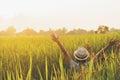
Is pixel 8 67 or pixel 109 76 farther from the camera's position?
pixel 8 67

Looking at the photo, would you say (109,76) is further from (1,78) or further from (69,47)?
(69,47)

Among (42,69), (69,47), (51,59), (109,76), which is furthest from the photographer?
(69,47)

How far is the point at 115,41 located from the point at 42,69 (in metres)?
0.87

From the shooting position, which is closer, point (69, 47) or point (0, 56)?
point (0, 56)

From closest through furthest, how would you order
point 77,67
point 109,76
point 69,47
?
point 109,76 → point 77,67 → point 69,47

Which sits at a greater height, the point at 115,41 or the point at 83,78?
the point at 115,41

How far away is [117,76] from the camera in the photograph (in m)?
1.95

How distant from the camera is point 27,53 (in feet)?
12.3

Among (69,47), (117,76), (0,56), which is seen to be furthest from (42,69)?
(117,76)

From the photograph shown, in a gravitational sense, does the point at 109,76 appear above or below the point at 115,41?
below

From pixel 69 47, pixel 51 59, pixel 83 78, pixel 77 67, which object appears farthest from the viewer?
pixel 69 47

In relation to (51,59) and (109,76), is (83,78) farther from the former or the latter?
(51,59)

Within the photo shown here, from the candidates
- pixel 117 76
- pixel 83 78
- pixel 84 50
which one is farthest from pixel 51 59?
pixel 83 78

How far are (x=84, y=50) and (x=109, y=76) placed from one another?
90 cm
